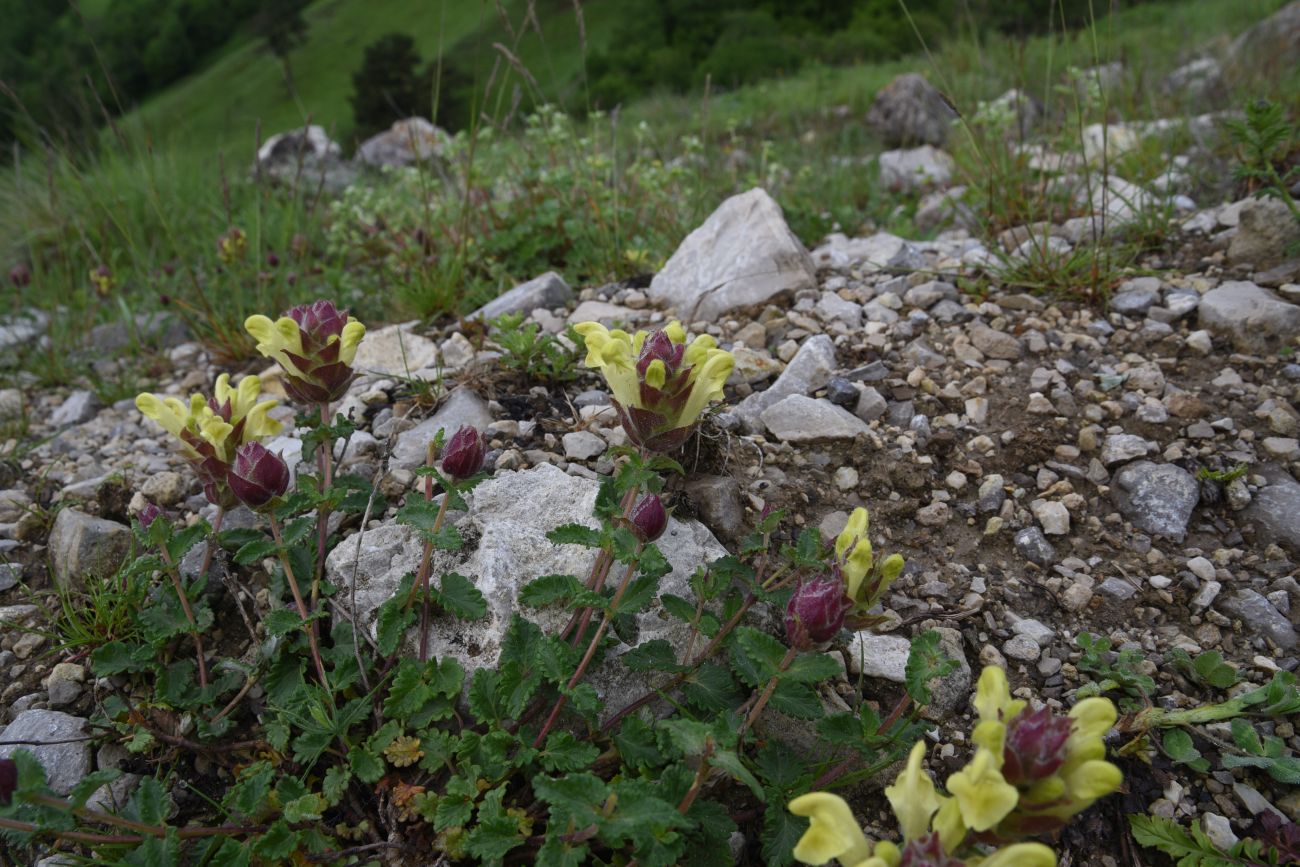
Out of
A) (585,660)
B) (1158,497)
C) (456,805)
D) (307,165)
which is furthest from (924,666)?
(307,165)

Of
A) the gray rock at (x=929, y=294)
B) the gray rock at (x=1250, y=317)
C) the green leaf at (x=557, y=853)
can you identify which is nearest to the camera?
the green leaf at (x=557, y=853)

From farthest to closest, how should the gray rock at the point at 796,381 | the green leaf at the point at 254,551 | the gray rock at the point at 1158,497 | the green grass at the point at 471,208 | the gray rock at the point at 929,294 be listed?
the green grass at the point at 471,208
the gray rock at the point at 929,294
the gray rock at the point at 796,381
the gray rock at the point at 1158,497
the green leaf at the point at 254,551

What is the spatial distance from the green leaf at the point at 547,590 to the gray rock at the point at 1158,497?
157 cm

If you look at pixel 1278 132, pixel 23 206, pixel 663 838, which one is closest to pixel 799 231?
pixel 1278 132

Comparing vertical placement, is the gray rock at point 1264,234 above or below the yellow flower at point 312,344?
below

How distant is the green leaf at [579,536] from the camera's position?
1786 millimetres

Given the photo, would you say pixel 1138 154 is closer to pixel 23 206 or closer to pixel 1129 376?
pixel 1129 376

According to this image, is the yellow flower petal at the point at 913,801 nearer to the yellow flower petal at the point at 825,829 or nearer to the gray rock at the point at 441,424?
the yellow flower petal at the point at 825,829

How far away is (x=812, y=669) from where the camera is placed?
1.61 metres

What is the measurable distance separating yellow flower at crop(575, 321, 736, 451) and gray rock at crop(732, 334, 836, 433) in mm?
737

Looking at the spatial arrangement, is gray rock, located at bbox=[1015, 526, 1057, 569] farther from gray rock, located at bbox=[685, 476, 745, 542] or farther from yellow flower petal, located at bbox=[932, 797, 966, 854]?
yellow flower petal, located at bbox=[932, 797, 966, 854]

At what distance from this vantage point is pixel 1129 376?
2668 millimetres

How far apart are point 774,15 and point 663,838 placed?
1350 inches

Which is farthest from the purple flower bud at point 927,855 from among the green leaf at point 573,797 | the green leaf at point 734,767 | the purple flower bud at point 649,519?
the purple flower bud at point 649,519
